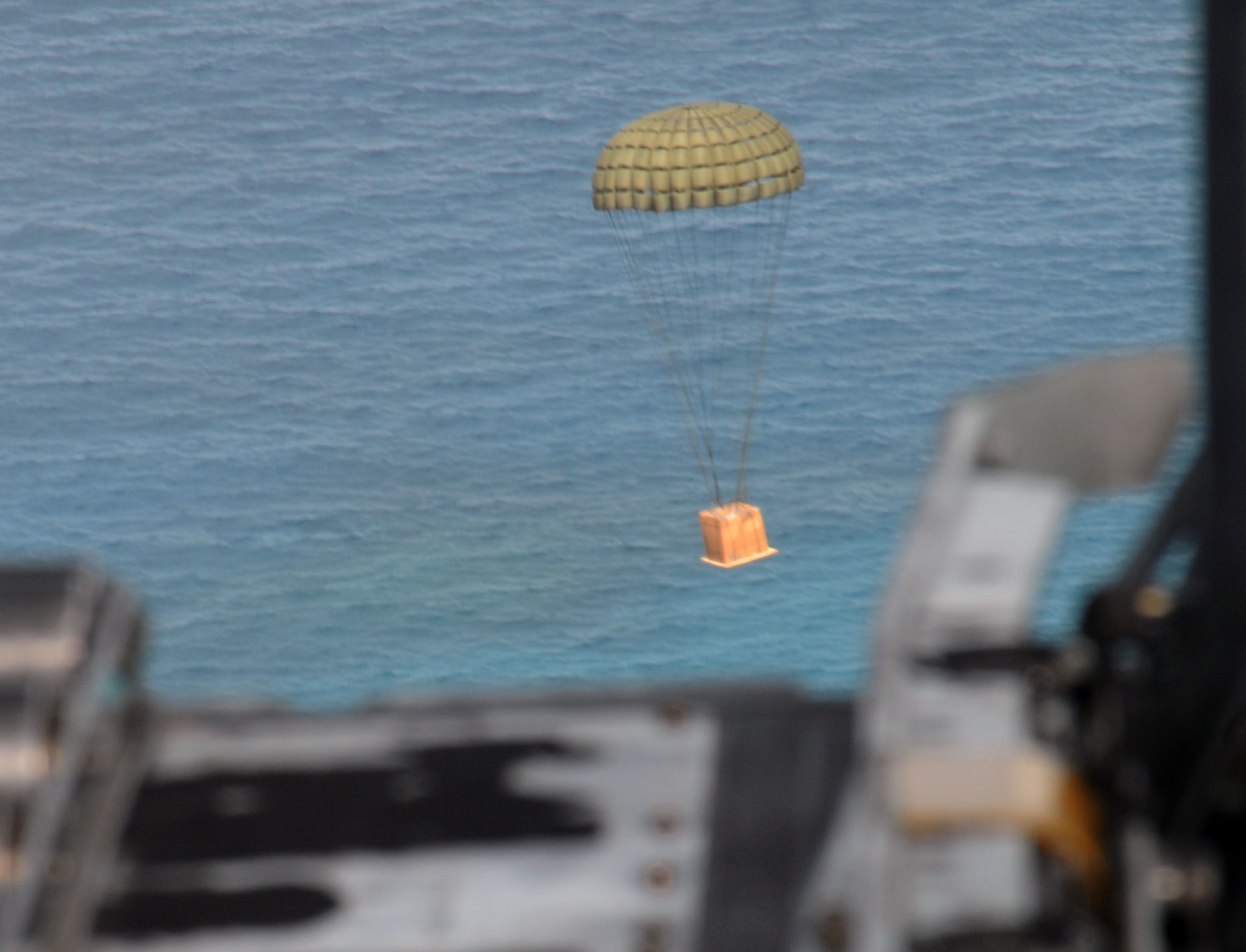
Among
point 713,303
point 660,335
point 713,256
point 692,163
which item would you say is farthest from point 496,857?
point 713,303

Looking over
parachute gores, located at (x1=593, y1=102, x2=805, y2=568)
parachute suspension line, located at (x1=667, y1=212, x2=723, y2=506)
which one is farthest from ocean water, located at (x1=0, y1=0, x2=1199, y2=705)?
parachute suspension line, located at (x1=667, y1=212, x2=723, y2=506)

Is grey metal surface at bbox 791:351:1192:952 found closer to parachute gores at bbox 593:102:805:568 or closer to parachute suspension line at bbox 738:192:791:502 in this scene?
parachute gores at bbox 593:102:805:568

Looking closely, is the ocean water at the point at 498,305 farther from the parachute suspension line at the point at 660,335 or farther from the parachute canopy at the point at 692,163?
the parachute canopy at the point at 692,163

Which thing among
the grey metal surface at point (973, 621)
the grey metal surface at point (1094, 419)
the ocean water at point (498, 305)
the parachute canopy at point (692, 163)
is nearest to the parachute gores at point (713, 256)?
the parachute canopy at point (692, 163)

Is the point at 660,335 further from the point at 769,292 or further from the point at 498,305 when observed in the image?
the point at 769,292

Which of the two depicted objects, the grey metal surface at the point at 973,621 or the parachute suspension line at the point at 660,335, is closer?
the grey metal surface at the point at 973,621

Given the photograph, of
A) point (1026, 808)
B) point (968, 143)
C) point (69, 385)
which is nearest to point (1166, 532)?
point (1026, 808)

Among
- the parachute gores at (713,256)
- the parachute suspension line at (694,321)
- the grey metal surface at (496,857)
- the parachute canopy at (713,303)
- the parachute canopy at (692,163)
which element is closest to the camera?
the grey metal surface at (496,857)
